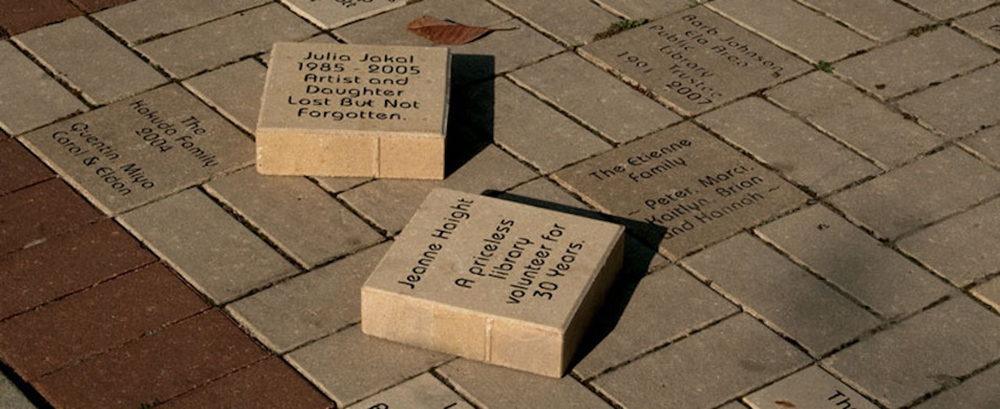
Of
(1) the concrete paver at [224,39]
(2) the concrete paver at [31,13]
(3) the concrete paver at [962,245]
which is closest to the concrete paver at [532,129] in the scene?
(1) the concrete paver at [224,39]

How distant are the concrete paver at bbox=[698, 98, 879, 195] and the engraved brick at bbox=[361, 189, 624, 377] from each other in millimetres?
1129

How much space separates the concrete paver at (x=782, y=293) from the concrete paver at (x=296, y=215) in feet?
4.30

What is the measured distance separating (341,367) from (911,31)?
11.8 ft

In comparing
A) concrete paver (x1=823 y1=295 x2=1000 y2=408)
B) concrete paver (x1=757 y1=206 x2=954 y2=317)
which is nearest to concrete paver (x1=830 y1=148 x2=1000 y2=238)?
concrete paver (x1=757 y1=206 x2=954 y2=317)

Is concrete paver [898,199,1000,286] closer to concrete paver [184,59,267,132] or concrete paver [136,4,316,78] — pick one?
concrete paver [184,59,267,132]

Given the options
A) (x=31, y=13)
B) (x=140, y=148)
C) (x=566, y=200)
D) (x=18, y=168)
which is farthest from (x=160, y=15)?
(x=566, y=200)

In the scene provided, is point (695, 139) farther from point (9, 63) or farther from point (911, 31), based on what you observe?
point (9, 63)

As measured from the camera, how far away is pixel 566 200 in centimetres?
613

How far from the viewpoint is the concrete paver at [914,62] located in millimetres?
7004

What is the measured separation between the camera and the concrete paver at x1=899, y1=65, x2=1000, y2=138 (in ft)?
22.1

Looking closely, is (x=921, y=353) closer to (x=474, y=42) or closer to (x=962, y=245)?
(x=962, y=245)

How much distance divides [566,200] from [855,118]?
4.84 feet

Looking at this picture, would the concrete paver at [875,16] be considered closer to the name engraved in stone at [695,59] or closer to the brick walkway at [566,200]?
the brick walkway at [566,200]

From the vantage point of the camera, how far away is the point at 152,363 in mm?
5301
